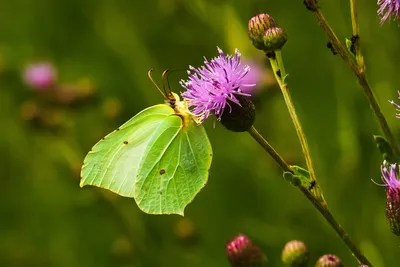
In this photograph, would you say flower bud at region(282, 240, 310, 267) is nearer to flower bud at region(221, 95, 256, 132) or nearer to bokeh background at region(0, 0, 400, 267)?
flower bud at region(221, 95, 256, 132)

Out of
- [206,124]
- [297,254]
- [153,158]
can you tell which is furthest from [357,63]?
[206,124]

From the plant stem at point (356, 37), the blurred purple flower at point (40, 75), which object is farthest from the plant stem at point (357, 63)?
the blurred purple flower at point (40, 75)

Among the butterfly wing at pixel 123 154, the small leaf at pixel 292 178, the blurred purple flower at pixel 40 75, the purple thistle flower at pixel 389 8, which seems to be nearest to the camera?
the small leaf at pixel 292 178

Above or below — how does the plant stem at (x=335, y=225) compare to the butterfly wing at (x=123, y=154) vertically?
below

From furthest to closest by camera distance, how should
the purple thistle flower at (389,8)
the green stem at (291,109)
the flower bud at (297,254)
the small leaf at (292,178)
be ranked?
the flower bud at (297,254), the purple thistle flower at (389,8), the green stem at (291,109), the small leaf at (292,178)

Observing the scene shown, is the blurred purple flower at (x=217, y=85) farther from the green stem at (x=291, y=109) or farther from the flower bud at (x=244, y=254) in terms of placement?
the flower bud at (x=244, y=254)

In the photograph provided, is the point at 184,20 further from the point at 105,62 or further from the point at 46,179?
the point at 46,179

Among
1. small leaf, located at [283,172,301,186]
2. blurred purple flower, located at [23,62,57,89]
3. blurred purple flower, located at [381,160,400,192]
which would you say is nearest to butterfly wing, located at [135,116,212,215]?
small leaf, located at [283,172,301,186]
